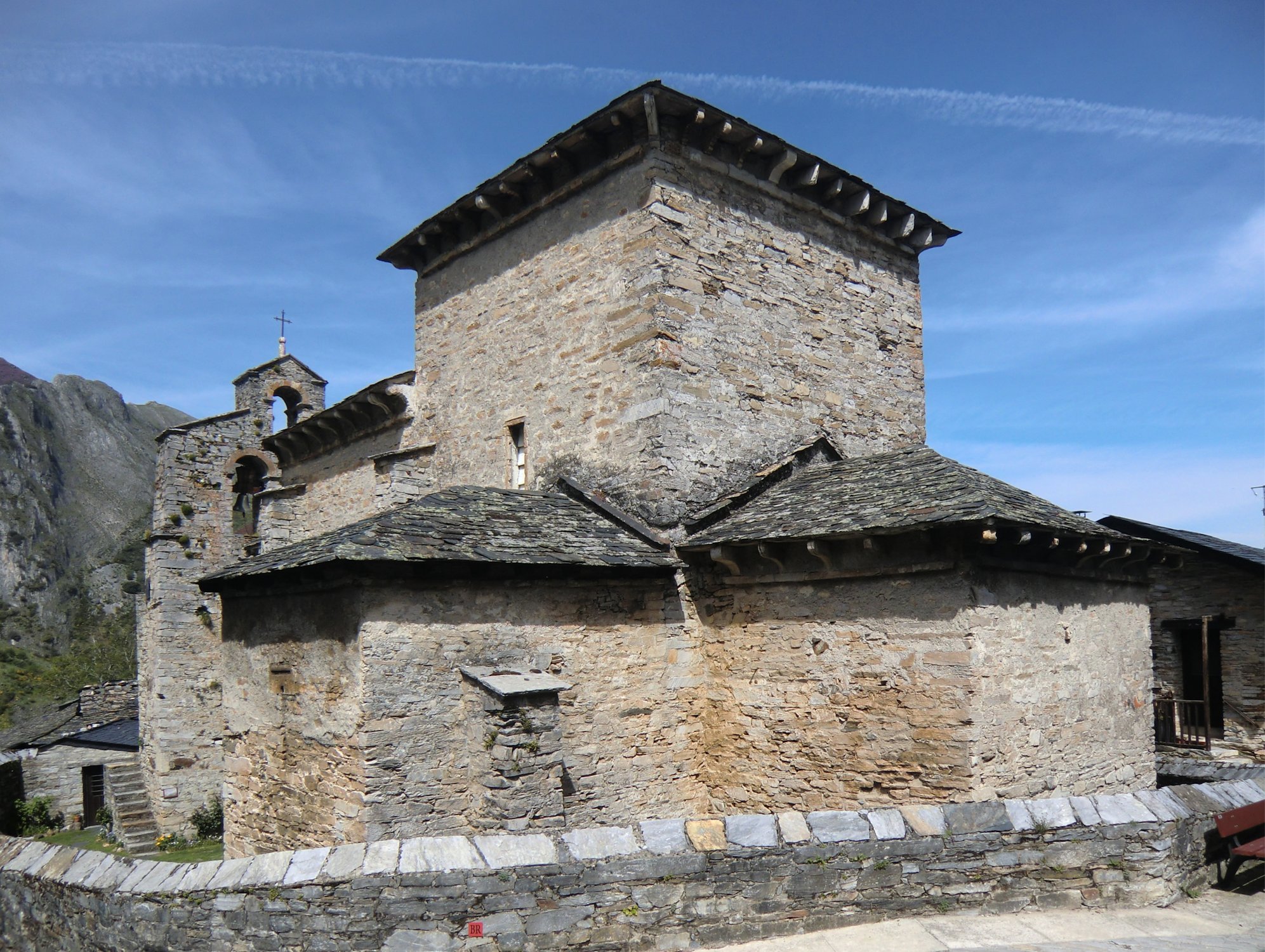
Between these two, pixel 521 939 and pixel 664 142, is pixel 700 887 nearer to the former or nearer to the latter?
pixel 521 939

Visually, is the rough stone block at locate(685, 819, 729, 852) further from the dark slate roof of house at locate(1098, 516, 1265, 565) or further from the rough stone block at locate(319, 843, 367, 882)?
the dark slate roof of house at locate(1098, 516, 1265, 565)

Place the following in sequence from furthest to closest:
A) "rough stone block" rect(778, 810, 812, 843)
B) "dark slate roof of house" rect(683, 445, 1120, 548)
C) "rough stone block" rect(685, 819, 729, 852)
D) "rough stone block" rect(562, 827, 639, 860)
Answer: "dark slate roof of house" rect(683, 445, 1120, 548) < "rough stone block" rect(778, 810, 812, 843) < "rough stone block" rect(685, 819, 729, 852) < "rough stone block" rect(562, 827, 639, 860)

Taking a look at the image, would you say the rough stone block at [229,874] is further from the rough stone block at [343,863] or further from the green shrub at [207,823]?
the green shrub at [207,823]

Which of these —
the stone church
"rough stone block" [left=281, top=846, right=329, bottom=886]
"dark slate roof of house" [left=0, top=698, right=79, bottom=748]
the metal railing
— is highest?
the stone church

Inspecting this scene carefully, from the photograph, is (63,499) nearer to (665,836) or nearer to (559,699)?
(559,699)

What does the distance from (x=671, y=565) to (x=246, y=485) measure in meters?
13.9

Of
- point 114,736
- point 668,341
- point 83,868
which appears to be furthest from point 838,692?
point 114,736

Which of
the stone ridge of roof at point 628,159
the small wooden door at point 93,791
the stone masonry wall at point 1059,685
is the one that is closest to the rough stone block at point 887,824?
the stone masonry wall at point 1059,685

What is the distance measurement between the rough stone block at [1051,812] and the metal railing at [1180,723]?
29.3ft

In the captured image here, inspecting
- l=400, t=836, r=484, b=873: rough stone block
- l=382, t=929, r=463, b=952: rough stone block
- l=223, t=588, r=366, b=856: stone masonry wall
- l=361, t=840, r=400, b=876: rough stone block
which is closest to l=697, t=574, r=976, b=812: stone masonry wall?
l=223, t=588, r=366, b=856: stone masonry wall

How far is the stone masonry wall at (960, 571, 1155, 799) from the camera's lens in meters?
7.29

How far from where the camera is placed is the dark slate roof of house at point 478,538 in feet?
24.5

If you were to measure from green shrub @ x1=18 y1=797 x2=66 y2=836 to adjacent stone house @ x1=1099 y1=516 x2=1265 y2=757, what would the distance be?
21475 mm

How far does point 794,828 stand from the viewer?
19.1 feet
